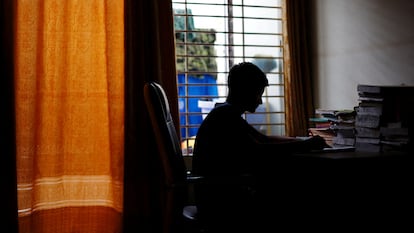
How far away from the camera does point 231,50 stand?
363 cm

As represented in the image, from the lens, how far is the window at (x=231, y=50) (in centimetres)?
350

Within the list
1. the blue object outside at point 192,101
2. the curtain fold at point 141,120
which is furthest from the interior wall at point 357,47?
the curtain fold at point 141,120

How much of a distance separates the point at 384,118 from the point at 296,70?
1.50m

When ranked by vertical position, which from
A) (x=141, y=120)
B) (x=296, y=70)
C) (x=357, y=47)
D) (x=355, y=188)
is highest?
(x=357, y=47)

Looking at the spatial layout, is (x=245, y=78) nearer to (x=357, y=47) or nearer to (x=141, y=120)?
(x=141, y=120)

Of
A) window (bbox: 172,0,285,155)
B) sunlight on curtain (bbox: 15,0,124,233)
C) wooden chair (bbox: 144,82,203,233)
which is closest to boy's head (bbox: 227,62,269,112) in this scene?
wooden chair (bbox: 144,82,203,233)

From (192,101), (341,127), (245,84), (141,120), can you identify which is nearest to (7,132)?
(141,120)

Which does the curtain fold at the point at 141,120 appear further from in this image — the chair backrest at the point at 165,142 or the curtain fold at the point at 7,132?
the chair backrest at the point at 165,142

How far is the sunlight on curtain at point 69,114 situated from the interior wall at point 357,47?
1430 millimetres

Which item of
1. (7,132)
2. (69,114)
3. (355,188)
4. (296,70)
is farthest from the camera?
(296,70)

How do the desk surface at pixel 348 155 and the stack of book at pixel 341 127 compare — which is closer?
the desk surface at pixel 348 155

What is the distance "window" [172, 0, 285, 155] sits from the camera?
350cm

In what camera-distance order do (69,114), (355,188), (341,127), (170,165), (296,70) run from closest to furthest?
1. (355,188)
2. (170,165)
3. (341,127)
4. (69,114)
5. (296,70)

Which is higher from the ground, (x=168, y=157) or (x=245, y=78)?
→ (x=245, y=78)
